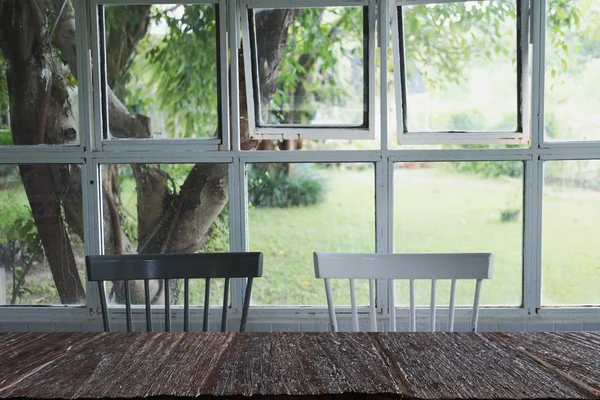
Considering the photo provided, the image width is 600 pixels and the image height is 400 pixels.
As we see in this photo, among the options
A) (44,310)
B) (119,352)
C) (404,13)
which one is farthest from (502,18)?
(44,310)

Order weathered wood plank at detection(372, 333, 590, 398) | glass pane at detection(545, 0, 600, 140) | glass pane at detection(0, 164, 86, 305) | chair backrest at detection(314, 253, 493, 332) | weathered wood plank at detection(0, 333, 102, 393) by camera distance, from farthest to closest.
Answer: glass pane at detection(0, 164, 86, 305) < glass pane at detection(545, 0, 600, 140) < chair backrest at detection(314, 253, 493, 332) < weathered wood plank at detection(0, 333, 102, 393) < weathered wood plank at detection(372, 333, 590, 398)

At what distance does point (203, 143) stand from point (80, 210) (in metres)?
0.55

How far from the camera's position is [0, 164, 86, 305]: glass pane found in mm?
2314

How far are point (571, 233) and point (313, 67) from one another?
1.17 meters

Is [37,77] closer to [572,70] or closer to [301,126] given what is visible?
[301,126]

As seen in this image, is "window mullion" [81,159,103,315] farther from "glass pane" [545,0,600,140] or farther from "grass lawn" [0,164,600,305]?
"glass pane" [545,0,600,140]

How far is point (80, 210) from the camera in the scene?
232 cm

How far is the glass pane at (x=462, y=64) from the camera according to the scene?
2.23m

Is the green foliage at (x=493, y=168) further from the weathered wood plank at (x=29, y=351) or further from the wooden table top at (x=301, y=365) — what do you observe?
the weathered wood plank at (x=29, y=351)

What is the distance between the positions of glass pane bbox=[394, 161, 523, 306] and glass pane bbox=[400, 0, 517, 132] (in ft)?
0.58

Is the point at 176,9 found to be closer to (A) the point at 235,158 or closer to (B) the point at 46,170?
(A) the point at 235,158

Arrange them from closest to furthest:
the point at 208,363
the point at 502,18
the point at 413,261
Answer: the point at 208,363
the point at 413,261
the point at 502,18

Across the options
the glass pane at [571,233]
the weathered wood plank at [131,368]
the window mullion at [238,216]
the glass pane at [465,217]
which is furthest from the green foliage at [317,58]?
the weathered wood plank at [131,368]

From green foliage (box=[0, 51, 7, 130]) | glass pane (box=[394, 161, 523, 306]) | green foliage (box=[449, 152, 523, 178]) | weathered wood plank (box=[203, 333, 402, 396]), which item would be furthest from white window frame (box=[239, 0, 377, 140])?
weathered wood plank (box=[203, 333, 402, 396])
